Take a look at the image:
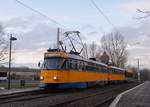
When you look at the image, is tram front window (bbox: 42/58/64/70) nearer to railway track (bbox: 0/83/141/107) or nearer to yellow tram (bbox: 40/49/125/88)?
yellow tram (bbox: 40/49/125/88)

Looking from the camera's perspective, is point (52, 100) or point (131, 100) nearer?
point (52, 100)

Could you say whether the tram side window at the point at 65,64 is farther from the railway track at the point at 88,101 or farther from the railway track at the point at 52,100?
the railway track at the point at 88,101

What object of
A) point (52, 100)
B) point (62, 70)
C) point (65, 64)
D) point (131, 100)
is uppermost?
point (65, 64)

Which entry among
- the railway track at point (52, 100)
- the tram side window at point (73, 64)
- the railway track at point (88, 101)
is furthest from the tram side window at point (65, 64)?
the railway track at point (88, 101)

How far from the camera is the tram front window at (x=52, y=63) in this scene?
28375 millimetres

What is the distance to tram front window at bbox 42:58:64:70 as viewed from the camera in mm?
28375

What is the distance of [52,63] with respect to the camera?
94.2 feet

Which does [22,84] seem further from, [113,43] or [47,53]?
[113,43]

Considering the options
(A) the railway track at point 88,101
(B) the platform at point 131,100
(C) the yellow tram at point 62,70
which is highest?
(C) the yellow tram at point 62,70

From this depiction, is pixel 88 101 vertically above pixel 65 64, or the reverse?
pixel 65 64

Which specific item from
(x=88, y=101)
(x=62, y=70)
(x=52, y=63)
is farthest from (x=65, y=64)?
(x=88, y=101)

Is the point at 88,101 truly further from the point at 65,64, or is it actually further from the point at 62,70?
the point at 65,64

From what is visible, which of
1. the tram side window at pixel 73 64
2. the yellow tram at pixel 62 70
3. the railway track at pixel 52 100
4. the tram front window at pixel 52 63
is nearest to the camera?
the railway track at pixel 52 100

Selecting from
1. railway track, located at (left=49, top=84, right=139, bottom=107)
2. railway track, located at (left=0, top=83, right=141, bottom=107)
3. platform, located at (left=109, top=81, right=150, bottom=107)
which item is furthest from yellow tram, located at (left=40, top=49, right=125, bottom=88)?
platform, located at (left=109, top=81, right=150, bottom=107)
